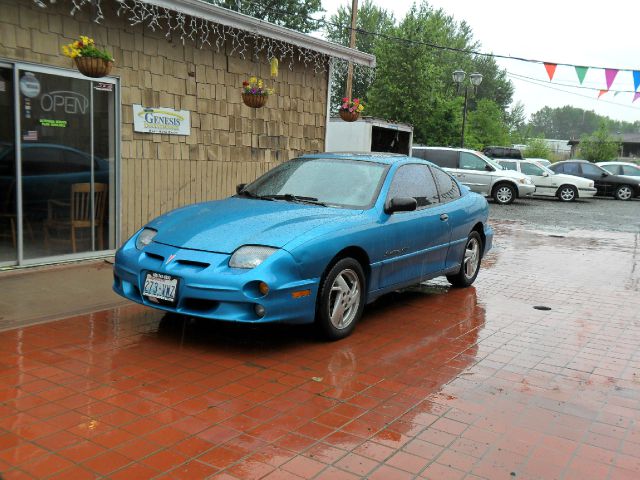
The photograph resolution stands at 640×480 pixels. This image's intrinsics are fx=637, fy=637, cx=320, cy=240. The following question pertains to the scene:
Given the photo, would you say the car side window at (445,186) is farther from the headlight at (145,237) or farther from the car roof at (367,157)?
the headlight at (145,237)

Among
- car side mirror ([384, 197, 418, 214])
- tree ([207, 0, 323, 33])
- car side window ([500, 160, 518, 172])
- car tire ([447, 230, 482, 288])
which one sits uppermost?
tree ([207, 0, 323, 33])

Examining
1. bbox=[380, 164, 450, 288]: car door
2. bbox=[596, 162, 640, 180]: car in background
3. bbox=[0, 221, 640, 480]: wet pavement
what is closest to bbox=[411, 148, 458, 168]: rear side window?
bbox=[596, 162, 640, 180]: car in background

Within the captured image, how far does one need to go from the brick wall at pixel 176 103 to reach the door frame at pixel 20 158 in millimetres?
75

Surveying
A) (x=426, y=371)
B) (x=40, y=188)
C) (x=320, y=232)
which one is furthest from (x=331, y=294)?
(x=40, y=188)

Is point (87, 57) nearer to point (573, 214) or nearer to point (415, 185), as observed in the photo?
point (415, 185)

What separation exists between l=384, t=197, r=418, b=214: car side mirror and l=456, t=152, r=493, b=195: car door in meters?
17.0

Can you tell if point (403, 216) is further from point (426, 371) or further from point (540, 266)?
point (540, 266)

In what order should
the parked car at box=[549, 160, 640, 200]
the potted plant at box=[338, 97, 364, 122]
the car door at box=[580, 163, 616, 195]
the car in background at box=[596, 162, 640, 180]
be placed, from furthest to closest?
the car in background at box=[596, 162, 640, 180], the car door at box=[580, 163, 616, 195], the parked car at box=[549, 160, 640, 200], the potted plant at box=[338, 97, 364, 122]

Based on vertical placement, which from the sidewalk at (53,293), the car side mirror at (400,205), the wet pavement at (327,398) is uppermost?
the car side mirror at (400,205)

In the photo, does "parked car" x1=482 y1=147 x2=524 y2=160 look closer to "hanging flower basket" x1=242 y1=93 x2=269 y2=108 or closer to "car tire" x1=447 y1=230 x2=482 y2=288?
"hanging flower basket" x1=242 y1=93 x2=269 y2=108

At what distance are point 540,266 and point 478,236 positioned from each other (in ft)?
8.07

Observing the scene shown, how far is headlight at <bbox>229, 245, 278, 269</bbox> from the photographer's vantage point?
15.8 ft

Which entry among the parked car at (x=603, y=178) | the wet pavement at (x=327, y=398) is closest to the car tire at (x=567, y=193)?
the parked car at (x=603, y=178)

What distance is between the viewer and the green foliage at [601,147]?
38.7 m
